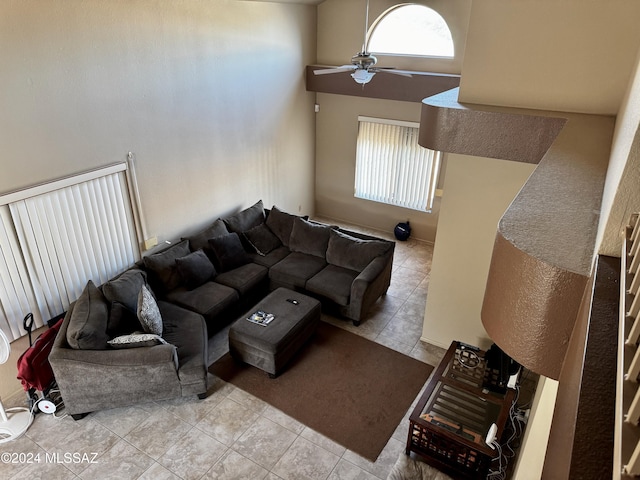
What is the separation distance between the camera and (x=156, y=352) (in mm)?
4023

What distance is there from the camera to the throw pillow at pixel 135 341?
4.06m

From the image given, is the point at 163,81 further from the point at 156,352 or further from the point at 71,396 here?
the point at 71,396

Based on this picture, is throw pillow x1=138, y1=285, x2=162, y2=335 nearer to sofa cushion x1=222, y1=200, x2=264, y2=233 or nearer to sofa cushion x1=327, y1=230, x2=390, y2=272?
sofa cushion x1=222, y1=200, x2=264, y2=233

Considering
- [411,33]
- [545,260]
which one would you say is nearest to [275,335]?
[545,260]

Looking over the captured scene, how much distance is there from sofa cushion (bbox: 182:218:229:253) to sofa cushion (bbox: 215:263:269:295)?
477 mm

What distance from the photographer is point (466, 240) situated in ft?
15.4

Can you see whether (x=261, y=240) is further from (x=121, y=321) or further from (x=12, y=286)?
(x=12, y=286)

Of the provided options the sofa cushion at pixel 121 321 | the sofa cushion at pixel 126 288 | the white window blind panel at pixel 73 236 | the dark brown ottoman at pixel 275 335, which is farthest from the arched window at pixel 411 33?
the sofa cushion at pixel 121 321

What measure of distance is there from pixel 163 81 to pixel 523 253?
492 cm

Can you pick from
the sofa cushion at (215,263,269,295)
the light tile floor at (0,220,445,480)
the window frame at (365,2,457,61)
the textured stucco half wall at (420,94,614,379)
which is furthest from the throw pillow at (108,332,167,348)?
the window frame at (365,2,457,61)

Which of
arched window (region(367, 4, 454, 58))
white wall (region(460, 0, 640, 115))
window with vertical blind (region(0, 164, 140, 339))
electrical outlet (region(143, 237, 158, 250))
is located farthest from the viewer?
arched window (region(367, 4, 454, 58))

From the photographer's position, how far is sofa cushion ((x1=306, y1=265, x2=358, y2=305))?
550 centimetres

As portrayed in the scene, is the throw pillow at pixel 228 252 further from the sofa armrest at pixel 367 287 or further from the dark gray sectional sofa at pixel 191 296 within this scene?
the sofa armrest at pixel 367 287

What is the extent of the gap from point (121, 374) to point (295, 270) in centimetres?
252
